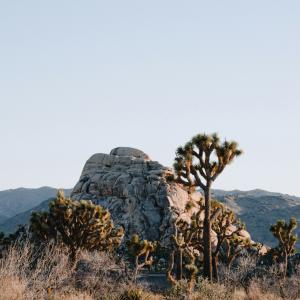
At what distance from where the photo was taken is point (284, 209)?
12888 cm

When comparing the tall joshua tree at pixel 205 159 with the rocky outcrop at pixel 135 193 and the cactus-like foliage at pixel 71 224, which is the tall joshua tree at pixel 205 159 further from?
the rocky outcrop at pixel 135 193

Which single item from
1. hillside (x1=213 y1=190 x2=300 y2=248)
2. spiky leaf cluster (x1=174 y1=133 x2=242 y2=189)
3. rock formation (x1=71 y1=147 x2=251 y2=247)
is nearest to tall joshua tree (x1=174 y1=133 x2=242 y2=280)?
spiky leaf cluster (x1=174 y1=133 x2=242 y2=189)

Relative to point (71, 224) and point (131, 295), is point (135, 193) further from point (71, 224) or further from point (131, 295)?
point (131, 295)

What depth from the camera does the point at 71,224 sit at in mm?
27188

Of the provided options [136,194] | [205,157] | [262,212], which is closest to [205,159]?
[205,157]

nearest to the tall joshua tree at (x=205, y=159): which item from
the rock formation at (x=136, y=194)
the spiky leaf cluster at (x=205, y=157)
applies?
the spiky leaf cluster at (x=205, y=157)

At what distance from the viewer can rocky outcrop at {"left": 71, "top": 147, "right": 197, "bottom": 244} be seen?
51.9 metres

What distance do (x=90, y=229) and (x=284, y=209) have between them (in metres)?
109

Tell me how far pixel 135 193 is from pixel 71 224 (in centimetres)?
2799

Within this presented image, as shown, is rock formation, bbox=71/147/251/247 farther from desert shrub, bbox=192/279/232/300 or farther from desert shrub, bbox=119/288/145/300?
desert shrub, bbox=119/288/145/300

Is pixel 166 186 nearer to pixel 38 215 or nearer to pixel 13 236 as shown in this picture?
pixel 13 236

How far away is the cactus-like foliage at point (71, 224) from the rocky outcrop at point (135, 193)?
23.0m

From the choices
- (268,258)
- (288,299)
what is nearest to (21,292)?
(288,299)

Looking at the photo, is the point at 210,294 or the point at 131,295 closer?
the point at 131,295
